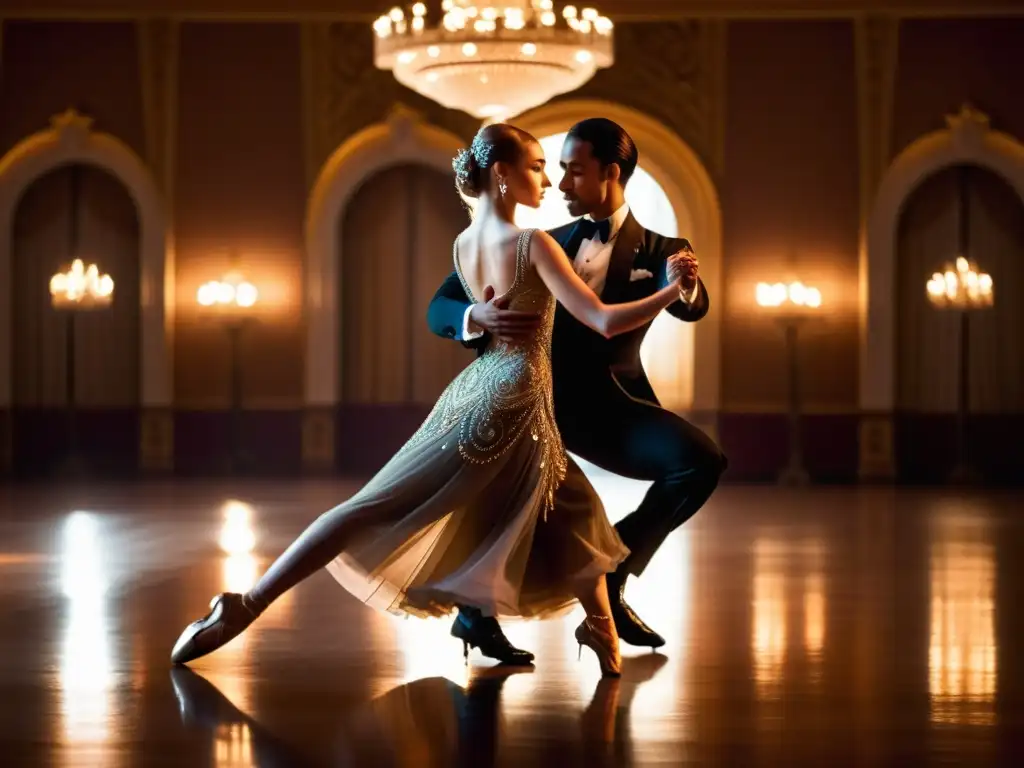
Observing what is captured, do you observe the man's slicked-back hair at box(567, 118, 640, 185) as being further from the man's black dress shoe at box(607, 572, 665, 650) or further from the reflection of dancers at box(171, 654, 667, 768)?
the reflection of dancers at box(171, 654, 667, 768)

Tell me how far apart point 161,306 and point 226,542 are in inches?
200

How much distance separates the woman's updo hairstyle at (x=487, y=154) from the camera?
4242 mm

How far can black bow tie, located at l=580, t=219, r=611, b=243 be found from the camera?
473 cm

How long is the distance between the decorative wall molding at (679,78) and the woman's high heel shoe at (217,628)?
862cm

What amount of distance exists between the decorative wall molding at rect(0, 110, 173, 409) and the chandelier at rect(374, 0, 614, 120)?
10.9ft

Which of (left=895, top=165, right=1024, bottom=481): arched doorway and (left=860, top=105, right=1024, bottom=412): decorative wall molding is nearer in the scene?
(left=860, top=105, right=1024, bottom=412): decorative wall molding

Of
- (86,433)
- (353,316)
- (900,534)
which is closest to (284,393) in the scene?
(353,316)

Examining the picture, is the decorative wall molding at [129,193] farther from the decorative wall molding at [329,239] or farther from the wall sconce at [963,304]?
the wall sconce at [963,304]

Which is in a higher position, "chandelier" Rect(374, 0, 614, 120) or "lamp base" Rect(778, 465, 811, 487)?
"chandelier" Rect(374, 0, 614, 120)

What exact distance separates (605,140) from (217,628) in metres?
1.67

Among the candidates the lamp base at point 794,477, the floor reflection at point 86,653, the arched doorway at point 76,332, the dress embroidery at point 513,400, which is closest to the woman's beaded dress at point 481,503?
the dress embroidery at point 513,400

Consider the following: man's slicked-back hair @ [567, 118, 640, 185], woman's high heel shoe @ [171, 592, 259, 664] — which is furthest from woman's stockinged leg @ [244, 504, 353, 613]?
man's slicked-back hair @ [567, 118, 640, 185]

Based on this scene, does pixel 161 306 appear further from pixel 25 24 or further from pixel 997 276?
pixel 997 276

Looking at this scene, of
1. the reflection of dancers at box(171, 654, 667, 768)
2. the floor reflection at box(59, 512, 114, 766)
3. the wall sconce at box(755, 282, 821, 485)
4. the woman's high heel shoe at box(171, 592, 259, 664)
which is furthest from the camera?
the wall sconce at box(755, 282, 821, 485)
